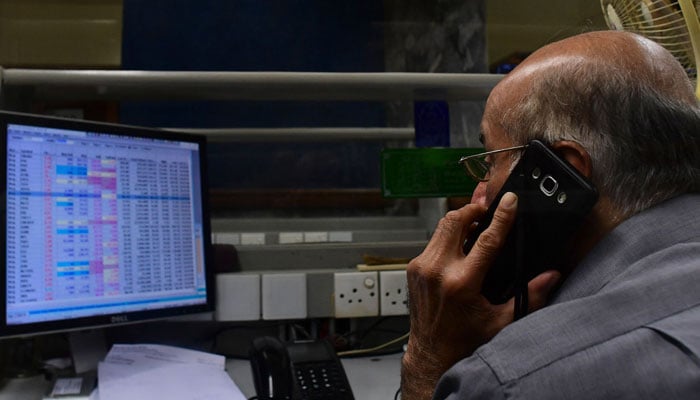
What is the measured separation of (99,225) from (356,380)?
1.68ft

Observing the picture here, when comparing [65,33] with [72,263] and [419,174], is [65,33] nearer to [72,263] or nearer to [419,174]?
[72,263]

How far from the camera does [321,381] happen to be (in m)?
0.99

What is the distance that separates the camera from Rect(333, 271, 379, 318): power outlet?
1.23m

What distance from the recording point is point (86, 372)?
106cm

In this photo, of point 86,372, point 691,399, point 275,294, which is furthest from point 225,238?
point 691,399

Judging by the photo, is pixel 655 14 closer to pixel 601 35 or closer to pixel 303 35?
pixel 601 35

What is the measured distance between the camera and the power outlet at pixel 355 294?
123cm

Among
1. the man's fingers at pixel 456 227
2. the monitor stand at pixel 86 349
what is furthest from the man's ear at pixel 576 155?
the monitor stand at pixel 86 349

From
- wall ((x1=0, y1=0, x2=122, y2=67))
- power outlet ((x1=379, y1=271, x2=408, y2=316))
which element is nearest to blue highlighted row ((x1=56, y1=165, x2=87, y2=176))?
power outlet ((x1=379, y1=271, x2=408, y2=316))

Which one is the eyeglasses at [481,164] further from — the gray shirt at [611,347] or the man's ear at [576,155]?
the gray shirt at [611,347]

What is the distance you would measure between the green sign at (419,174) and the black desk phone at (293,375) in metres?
0.34

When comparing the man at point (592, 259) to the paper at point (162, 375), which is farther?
the paper at point (162, 375)

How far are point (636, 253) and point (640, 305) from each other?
0.10m

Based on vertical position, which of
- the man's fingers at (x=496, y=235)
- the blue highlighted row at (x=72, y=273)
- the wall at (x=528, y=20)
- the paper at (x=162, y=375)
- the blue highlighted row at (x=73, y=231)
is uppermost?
the wall at (x=528, y=20)
